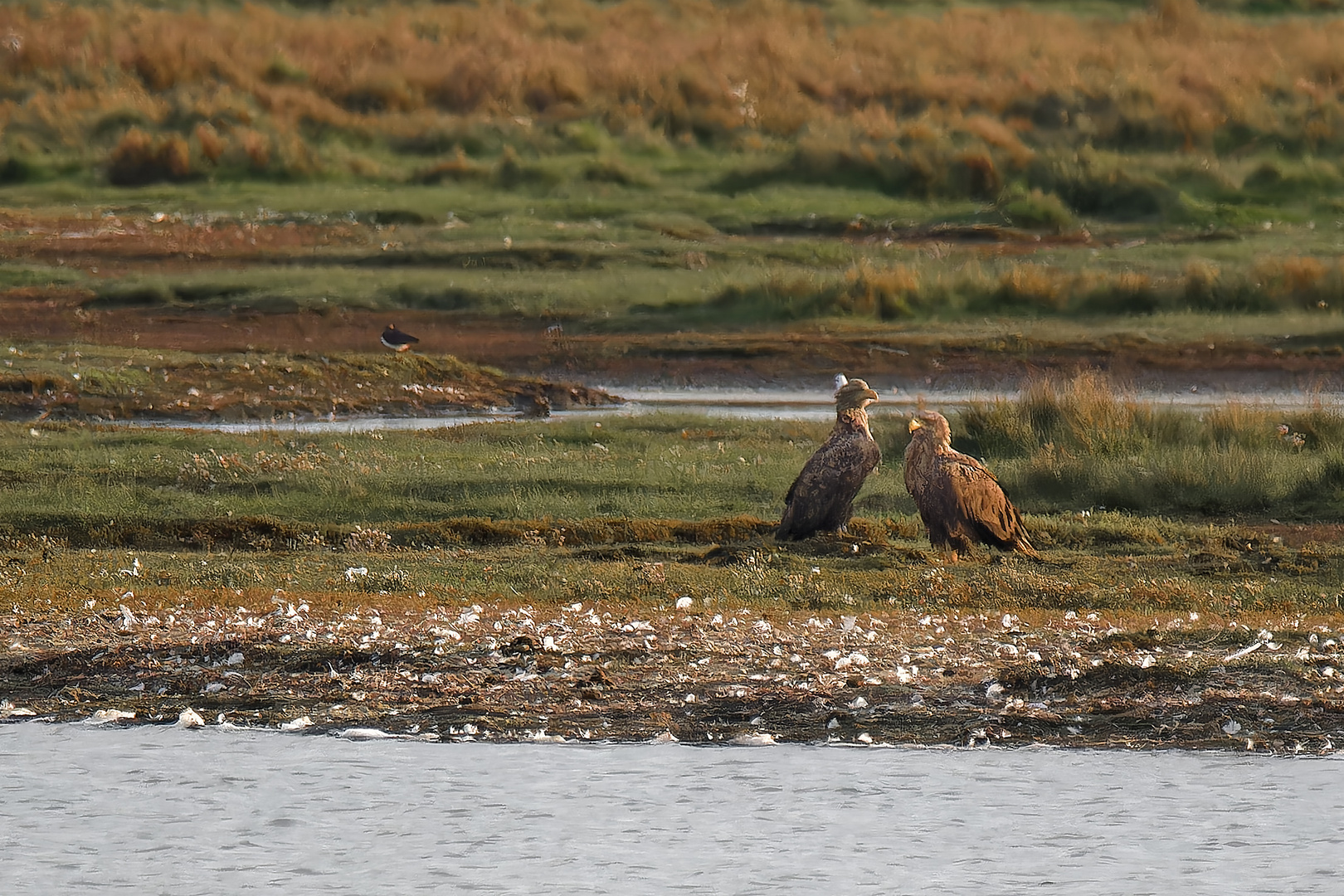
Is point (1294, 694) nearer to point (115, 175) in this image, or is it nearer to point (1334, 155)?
point (1334, 155)

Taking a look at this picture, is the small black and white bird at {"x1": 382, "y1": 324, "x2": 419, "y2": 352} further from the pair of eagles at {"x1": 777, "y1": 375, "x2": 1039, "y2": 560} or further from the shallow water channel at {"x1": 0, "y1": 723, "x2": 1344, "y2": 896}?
the shallow water channel at {"x1": 0, "y1": 723, "x2": 1344, "y2": 896}

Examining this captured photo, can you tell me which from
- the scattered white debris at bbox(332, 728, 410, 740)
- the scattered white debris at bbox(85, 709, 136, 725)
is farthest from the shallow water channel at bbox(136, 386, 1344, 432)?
the scattered white debris at bbox(332, 728, 410, 740)

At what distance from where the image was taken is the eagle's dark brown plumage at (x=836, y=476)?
12.9m

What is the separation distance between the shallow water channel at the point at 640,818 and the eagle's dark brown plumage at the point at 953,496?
360cm

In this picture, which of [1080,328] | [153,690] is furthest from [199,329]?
[153,690]

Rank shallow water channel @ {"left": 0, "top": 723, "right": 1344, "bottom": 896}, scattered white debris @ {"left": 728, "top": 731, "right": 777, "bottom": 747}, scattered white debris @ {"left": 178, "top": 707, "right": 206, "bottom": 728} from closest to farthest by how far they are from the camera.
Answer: shallow water channel @ {"left": 0, "top": 723, "right": 1344, "bottom": 896}, scattered white debris @ {"left": 728, "top": 731, "right": 777, "bottom": 747}, scattered white debris @ {"left": 178, "top": 707, "right": 206, "bottom": 728}

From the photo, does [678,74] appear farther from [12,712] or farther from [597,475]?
[12,712]

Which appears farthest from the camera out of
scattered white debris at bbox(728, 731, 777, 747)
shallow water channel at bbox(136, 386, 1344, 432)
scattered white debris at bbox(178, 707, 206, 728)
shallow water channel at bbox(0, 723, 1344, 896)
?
shallow water channel at bbox(136, 386, 1344, 432)

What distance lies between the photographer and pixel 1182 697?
9578mm

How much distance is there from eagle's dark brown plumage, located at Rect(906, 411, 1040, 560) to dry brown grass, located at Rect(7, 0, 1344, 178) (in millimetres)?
24231

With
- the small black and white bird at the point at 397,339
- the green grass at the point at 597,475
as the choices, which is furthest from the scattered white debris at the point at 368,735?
the small black and white bird at the point at 397,339

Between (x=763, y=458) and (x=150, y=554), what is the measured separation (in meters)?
5.47

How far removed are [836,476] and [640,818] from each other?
5.04 metres

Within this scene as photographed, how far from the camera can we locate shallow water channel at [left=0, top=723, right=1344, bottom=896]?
7.46m
